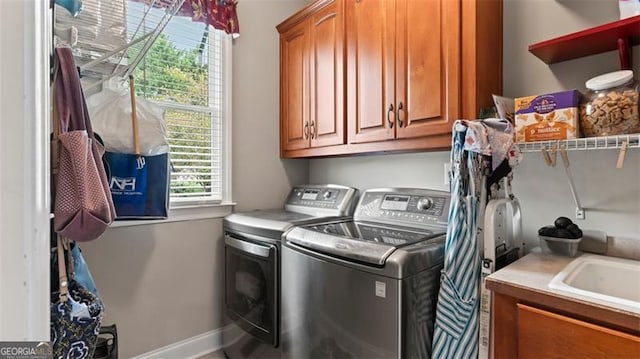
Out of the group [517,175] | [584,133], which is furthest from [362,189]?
[584,133]

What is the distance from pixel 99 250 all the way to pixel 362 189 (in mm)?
1648

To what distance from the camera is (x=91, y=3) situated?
158 cm

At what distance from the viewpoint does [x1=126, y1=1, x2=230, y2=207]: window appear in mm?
2010

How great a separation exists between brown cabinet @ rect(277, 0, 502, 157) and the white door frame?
4.63 feet

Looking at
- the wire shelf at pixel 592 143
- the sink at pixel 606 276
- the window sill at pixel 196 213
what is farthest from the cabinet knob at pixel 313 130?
the sink at pixel 606 276

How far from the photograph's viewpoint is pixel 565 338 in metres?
0.88

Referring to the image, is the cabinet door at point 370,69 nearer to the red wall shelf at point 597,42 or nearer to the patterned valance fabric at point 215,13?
the red wall shelf at point 597,42

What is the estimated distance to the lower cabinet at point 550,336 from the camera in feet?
2.63

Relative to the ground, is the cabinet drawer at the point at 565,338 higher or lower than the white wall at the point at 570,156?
lower

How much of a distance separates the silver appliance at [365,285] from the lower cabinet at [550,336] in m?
0.26

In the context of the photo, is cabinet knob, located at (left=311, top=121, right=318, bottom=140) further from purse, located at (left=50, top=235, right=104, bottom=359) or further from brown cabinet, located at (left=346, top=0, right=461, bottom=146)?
purse, located at (left=50, top=235, right=104, bottom=359)

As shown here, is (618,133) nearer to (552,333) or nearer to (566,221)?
(566,221)

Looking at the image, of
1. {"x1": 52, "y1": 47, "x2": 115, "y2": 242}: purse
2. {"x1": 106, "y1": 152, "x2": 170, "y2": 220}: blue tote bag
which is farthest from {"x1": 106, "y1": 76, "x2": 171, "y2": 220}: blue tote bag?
{"x1": 52, "y1": 47, "x2": 115, "y2": 242}: purse

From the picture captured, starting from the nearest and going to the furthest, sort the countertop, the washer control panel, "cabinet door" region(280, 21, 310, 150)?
the countertop, the washer control panel, "cabinet door" region(280, 21, 310, 150)
